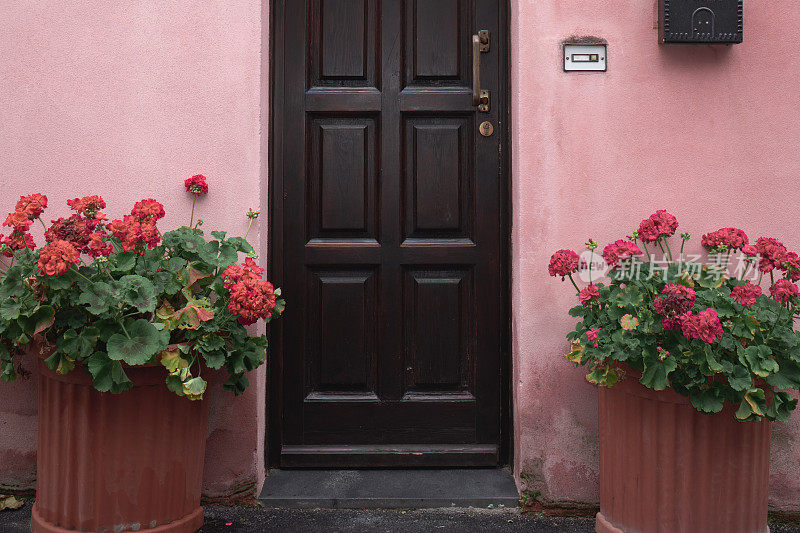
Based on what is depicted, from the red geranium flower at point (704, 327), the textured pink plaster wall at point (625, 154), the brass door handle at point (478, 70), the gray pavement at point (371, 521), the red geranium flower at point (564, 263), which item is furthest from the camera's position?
the brass door handle at point (478, 70)

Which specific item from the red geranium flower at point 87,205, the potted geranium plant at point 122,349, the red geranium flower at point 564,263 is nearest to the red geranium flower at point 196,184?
the potted geranium plant at point 122,349

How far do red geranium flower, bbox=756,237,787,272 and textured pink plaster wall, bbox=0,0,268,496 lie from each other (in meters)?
1.68

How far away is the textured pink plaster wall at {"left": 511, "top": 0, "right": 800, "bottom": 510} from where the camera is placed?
230 cm

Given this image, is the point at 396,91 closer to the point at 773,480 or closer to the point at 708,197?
the point at 708,197

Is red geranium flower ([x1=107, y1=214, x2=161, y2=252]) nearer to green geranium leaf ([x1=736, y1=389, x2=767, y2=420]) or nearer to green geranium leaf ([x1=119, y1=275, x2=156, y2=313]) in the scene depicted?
green geranium leaf ([x1=119, y1=275, x2=156, y2=313])

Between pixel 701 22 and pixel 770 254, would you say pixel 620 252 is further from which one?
pixel 701 22

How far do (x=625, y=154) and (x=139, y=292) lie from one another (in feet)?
5.63

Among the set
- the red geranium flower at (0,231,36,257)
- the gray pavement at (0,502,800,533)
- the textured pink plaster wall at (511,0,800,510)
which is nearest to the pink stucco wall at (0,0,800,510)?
the textured pink plaster wall at (511,0,800,510)

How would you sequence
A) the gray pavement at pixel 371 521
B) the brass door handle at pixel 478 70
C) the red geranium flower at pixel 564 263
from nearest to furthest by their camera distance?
the red geranium flower at pixel 564 263
the gray pavement at pixel 371 521
the brass door handle at pixel 478 70

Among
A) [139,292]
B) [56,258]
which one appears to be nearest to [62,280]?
[56,258]

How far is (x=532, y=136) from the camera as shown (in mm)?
2326

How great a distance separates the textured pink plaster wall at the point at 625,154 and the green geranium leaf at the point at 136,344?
127cm

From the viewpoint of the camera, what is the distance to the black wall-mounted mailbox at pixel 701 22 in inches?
87.8

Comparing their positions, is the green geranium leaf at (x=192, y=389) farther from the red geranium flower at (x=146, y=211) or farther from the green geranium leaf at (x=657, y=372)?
the green geranium leaf at (x=657, y=372)
